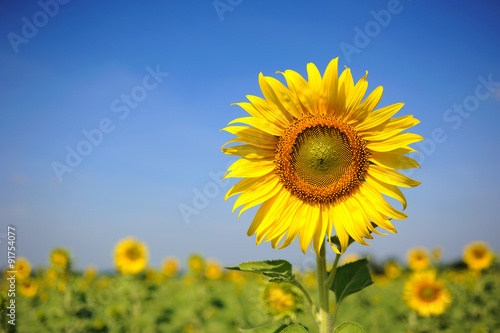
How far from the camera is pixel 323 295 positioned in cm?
216

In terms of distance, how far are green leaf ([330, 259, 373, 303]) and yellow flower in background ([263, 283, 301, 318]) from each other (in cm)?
165

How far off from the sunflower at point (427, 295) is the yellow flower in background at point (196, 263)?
554 cm

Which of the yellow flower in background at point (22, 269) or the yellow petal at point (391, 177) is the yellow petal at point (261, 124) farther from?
the yellow flower in background at point (22, 269)

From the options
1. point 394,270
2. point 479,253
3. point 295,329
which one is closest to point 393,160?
point 295,329

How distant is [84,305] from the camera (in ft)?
23.1

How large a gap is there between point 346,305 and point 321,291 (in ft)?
43.3

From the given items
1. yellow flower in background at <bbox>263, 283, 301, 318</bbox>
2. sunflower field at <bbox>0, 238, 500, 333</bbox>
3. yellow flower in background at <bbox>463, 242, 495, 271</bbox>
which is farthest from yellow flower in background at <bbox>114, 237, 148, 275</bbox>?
yellow flower in background at <bbox>463, 242, 495, 271</bbox>

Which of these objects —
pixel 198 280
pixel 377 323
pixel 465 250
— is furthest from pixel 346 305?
pixel 198 280

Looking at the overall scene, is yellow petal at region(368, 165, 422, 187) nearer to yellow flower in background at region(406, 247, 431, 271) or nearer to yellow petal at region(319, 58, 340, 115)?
yellow petal at region(319, 58, 340, 115)

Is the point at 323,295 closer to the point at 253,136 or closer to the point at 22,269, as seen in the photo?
the point at 253,136

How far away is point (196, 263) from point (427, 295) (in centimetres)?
612

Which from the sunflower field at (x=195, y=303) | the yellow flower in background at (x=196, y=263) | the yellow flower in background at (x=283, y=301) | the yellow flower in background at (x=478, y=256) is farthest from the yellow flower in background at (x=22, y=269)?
the yellow flower in background at (x=478, y=256)

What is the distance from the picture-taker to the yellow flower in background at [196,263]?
32.9 ft

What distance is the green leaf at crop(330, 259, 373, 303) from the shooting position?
7.50 feet
